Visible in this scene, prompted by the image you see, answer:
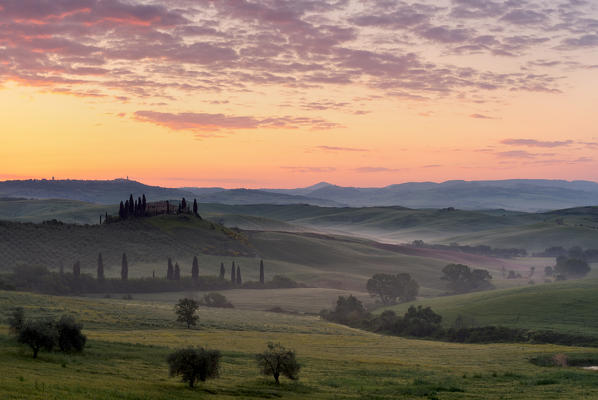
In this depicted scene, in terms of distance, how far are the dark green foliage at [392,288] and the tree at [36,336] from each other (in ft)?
388

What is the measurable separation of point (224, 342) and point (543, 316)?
207ft

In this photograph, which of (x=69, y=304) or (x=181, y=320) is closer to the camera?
(x=181, y=320)

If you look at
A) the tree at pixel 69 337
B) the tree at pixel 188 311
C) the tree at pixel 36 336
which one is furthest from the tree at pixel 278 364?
the tree at pixel 188 311

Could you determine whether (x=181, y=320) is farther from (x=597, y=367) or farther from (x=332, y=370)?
(x=597, y=367)

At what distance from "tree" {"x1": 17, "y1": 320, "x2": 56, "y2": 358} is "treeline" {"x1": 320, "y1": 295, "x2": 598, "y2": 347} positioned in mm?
72035

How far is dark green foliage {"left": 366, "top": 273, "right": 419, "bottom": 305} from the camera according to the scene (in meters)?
157

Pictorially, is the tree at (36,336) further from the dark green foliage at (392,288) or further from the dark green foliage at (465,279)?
the dark green foliage at (465,279)

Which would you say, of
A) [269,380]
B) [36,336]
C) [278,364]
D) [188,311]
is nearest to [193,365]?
[278,364]

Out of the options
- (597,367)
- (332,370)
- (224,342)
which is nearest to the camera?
(332,370)

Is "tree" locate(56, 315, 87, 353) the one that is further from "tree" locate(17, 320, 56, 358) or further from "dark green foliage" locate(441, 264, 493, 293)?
"dark green foliage" locate(441, 264, 493, 293)

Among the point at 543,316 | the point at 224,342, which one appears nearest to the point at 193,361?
the point at 224,342

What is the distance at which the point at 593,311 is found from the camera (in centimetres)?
10538

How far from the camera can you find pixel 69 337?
4844 cm

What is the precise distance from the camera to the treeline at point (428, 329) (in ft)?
297
